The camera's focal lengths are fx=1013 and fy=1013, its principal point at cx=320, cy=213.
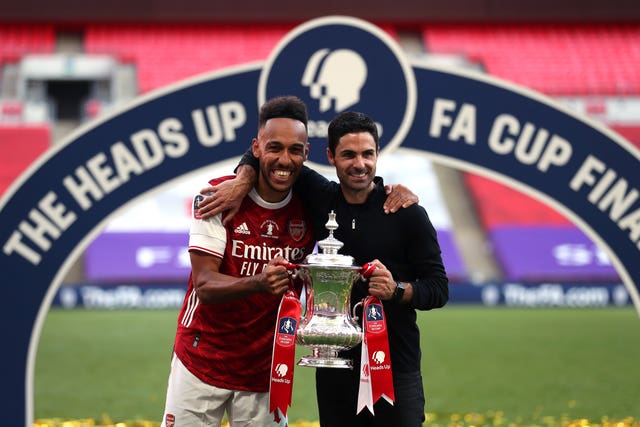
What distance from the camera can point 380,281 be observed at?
2941 millimetres

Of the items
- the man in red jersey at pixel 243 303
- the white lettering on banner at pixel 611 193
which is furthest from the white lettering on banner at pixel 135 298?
the man in red jersey at pixel 243 303

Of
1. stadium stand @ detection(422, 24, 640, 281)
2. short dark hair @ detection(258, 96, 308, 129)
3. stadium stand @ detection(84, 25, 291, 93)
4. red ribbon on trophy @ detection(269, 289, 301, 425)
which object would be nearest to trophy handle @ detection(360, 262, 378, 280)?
red ribbon on trophy @ detection(269, 289, 301, 425)

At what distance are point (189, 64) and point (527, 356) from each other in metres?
10.9

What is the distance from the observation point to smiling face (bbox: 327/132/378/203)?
309 cm

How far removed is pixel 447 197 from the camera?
683 inches

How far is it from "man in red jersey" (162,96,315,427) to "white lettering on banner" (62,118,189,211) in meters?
1.34

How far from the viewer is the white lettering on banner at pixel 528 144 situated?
15.1ft

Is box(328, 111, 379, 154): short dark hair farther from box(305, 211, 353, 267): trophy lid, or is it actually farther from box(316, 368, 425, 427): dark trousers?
box(316, 368, 425, 427): dark trousers

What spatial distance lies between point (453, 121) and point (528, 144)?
358 millimetres

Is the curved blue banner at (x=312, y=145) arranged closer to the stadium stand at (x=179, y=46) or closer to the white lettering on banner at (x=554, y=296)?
the white lettering on banner at (x=554, y=296)

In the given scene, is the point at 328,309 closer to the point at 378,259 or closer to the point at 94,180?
the point at 378,259

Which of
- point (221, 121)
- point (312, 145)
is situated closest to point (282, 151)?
point (312, 145)

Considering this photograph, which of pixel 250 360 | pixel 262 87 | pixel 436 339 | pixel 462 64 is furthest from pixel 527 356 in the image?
pixel 462 64

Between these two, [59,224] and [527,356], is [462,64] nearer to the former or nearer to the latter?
[527,356]
